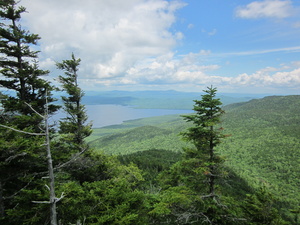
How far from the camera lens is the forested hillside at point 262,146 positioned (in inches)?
3410

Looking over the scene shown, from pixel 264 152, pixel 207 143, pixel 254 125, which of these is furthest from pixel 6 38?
pixel 254 125

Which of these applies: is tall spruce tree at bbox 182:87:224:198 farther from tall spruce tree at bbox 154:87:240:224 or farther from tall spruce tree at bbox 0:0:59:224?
tall spruce tree at bbox 0:0:59:224

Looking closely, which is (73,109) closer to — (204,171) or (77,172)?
(77,172)

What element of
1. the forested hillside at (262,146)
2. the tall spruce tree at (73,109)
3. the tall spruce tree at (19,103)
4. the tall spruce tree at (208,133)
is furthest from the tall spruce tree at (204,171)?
the forested hillside at (262,146)

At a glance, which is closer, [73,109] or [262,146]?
[73,109]

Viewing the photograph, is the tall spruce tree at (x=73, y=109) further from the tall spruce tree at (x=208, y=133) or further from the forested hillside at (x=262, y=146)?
the forested hillside at (x=262, y=146)

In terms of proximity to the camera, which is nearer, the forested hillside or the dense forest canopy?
the dense forest canopy

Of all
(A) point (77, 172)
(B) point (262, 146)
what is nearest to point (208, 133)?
(A) point (77, 172)

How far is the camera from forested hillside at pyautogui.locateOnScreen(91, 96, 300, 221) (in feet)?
284

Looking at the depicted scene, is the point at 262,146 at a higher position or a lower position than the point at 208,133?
lower

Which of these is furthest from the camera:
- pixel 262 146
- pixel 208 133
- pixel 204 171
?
pixel 262 146

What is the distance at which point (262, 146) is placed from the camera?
123188mm

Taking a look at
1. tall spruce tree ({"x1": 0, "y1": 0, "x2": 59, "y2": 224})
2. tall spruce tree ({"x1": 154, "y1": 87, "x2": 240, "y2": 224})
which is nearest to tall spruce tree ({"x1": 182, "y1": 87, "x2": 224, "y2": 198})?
tall spruce tree ({"x1": 154, "y1": 87, "x2": 240, "y2": 224})

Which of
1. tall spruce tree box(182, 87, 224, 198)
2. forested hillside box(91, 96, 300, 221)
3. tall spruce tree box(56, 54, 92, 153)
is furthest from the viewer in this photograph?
forested hillside box(91, 96, 300, 221)
